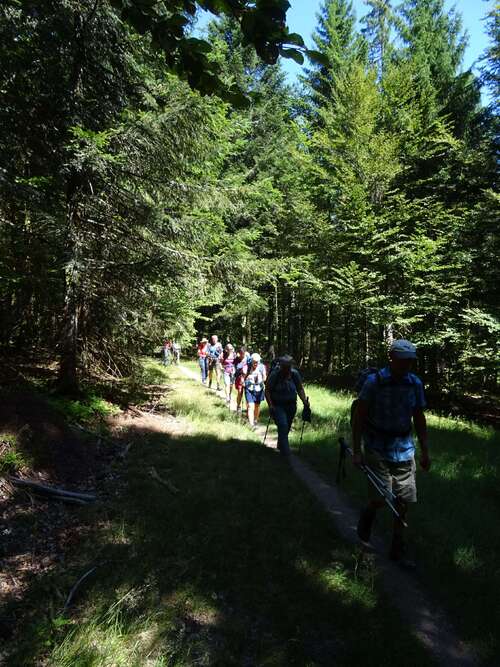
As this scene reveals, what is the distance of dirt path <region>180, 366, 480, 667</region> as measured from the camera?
9.54 ft

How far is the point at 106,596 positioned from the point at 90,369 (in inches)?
291

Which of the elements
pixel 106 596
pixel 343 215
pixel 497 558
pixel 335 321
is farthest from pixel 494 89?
pixel 106 596

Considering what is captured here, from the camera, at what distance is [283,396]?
7.36m

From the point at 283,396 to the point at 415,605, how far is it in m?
4.23

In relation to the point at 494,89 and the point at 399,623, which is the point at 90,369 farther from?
the point at 494,89

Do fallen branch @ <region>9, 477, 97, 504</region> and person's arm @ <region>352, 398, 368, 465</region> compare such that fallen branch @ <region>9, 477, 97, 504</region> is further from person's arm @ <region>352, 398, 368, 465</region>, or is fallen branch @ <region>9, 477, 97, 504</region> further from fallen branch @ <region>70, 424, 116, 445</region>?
person's arm @ <region>352, 398, 368, 465</region>

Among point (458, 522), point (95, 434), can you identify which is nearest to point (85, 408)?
point (95, 434)

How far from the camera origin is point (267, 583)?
3.59m

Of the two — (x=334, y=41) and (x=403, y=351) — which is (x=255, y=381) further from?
(x=334, y=41)

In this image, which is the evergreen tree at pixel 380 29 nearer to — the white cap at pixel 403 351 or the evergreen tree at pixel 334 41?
the evergreen tree at pixel 334 41

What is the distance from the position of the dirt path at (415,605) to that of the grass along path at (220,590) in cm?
16

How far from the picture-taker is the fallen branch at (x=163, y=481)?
17.9 feet

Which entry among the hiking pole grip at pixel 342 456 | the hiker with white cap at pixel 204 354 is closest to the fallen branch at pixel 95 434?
the hiking pole grip at pixel 342 456

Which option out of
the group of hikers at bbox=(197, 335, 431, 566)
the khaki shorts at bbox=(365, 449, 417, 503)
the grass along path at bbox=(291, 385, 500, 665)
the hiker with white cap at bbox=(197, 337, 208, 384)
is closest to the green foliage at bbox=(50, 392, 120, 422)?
the grass along path at bbox=(291, 385, 500, 665)
